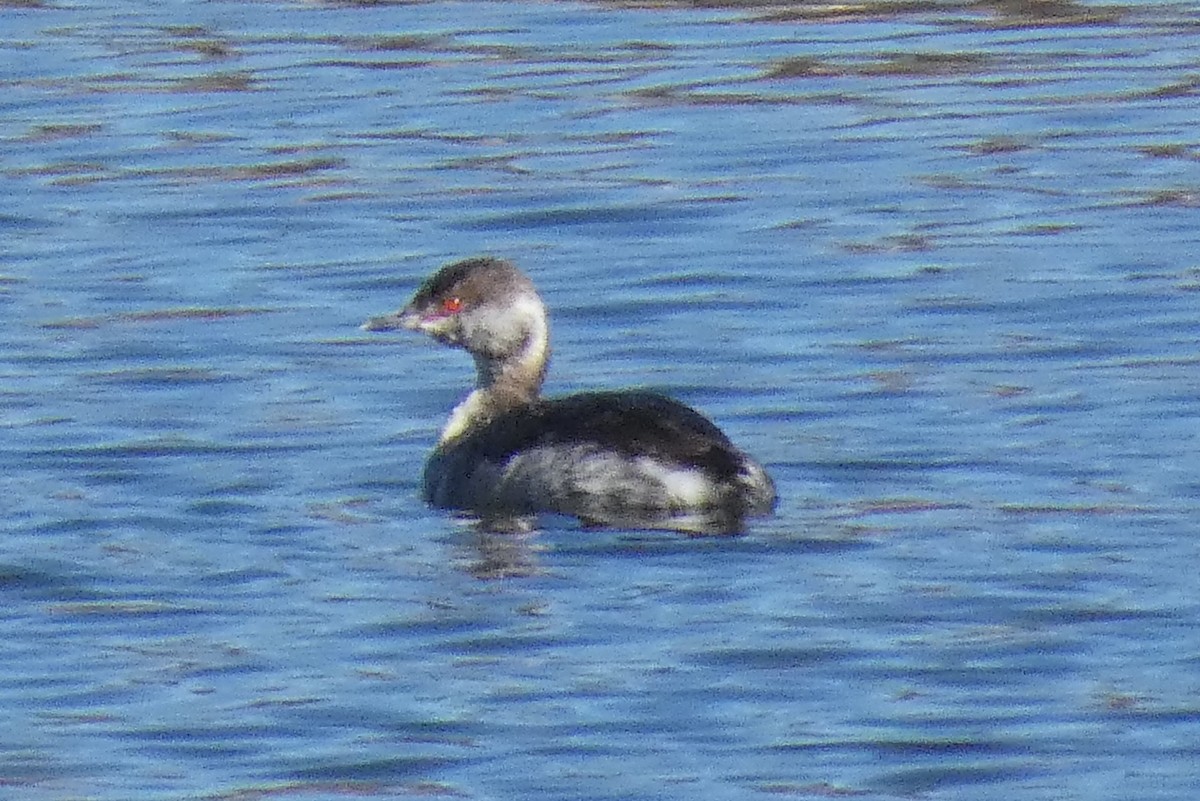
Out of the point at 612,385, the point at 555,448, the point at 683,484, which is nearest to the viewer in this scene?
the point at 683,484

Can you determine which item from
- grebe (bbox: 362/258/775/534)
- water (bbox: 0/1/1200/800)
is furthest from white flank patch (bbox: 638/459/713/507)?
water (bbox: 0/1/1200/800)

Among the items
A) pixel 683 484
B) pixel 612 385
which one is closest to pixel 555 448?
pixel 683 484

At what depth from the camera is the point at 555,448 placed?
11.0m

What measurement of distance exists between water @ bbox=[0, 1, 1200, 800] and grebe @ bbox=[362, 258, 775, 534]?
21 cm

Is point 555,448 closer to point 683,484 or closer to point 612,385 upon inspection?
point 683,484

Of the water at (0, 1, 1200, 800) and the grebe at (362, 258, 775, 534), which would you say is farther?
the grebe at (362, 258, 775, 534)

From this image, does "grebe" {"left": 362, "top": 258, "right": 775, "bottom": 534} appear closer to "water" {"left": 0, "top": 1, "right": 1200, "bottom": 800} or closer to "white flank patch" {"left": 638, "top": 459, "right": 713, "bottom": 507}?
"white flank patch" {"left": 638, "top": 459, "right": 713, "bottom": 507}

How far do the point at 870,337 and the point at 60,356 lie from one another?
10.3 feet

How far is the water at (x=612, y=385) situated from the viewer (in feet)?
28.2

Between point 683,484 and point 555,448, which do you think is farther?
point 555,448

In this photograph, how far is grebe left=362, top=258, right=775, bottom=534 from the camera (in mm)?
10719

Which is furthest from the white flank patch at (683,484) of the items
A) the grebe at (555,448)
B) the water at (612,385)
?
the water at (612,385)

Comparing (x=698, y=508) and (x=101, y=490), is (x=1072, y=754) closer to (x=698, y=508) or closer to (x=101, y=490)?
(x=698, y=508)

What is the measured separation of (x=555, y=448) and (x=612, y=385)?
2290 millimetres
